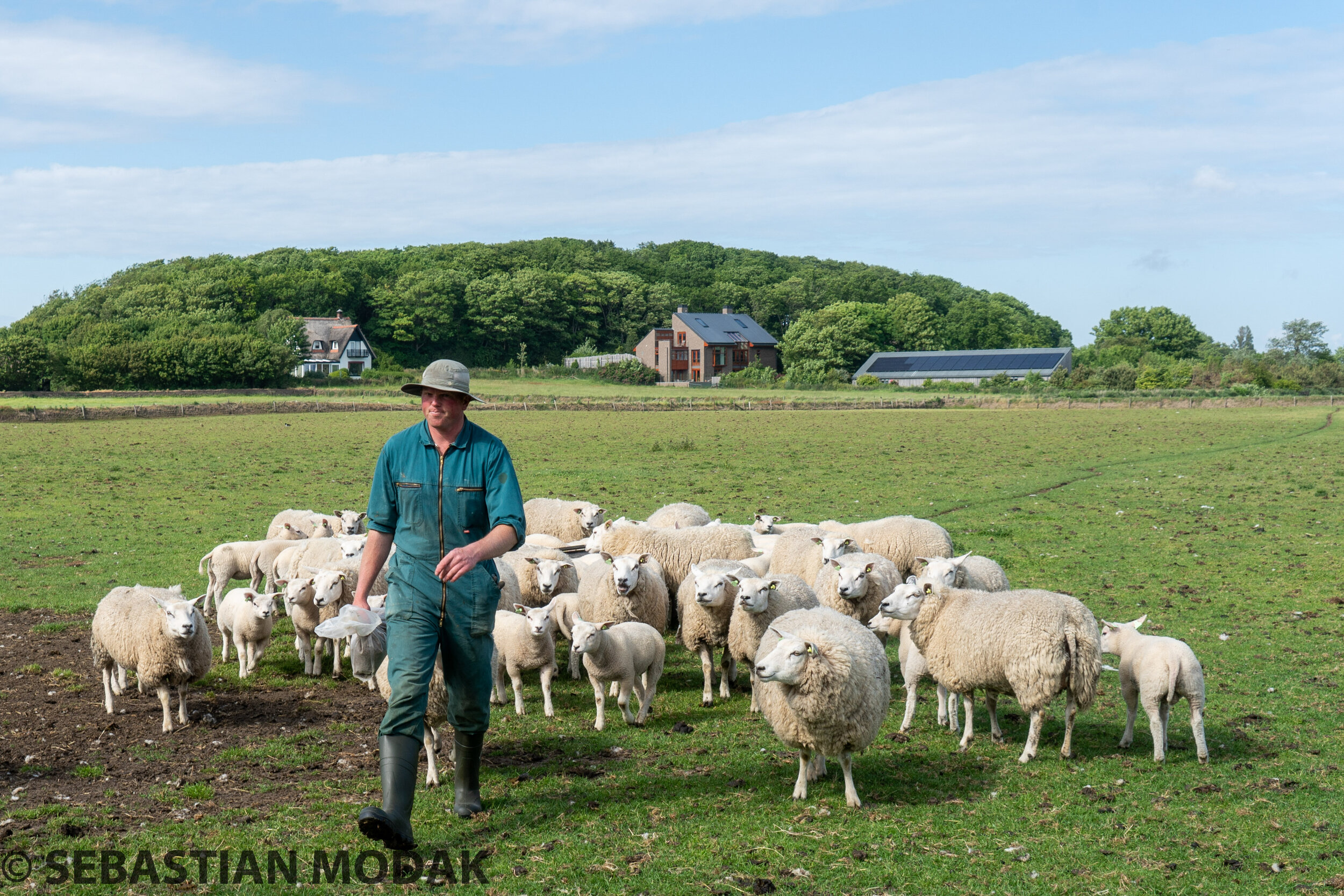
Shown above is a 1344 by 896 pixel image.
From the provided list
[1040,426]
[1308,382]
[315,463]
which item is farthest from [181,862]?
[1308,382]

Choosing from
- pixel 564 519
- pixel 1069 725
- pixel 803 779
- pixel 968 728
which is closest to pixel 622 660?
pixel 803 779

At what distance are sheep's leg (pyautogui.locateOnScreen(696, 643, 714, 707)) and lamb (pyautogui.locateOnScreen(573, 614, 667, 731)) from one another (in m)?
0.58

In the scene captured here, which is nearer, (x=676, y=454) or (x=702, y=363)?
(x=676, y=454)

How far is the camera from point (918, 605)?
837 centimetres

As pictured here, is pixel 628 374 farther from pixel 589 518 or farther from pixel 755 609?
pixel 755 609

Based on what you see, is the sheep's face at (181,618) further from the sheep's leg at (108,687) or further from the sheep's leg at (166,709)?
the sheep's leg at (108,687)

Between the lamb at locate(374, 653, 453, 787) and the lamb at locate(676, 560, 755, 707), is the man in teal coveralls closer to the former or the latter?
the lamb at locate(374, 653, 453, 787)

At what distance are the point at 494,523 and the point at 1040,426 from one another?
45.7m

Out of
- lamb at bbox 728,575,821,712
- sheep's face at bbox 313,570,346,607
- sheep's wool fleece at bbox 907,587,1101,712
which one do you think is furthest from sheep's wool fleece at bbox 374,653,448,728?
sheep's wool fleece at bbox 907,587,1101,712

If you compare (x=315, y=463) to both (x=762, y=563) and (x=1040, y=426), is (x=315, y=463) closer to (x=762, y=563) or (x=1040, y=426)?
(x=762, y=563)

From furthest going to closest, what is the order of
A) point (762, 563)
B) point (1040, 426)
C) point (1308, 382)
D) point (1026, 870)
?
point (1308, 382)
point (1040, 426)
point (762, 563)
point (1026, 870)

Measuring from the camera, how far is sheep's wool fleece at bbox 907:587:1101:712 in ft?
24.9

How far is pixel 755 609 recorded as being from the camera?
348 inches

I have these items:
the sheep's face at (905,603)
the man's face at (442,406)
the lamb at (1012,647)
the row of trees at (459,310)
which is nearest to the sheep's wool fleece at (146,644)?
the man's face at (442,406)
